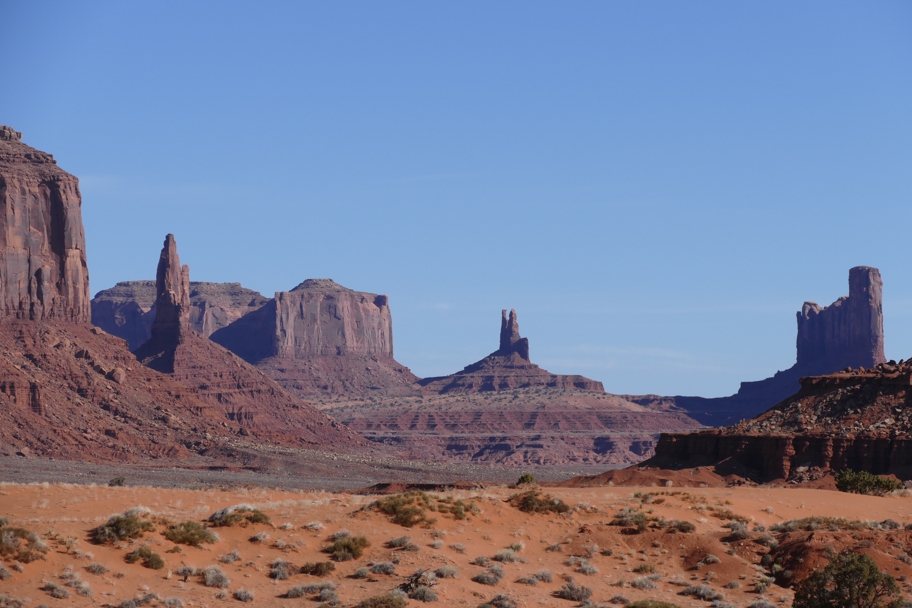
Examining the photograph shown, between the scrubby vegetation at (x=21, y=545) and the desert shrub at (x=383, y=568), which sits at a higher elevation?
the scrubby vegetation at (x=21, y=545)

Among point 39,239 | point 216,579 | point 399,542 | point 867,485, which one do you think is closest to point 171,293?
point 39,239

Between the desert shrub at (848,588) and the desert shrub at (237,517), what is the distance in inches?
572

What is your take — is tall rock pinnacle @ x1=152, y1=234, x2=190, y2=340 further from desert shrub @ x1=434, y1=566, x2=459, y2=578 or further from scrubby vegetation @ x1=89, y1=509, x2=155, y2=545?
desert shrub @ x1=434, y1=566, x2=459, y2=578

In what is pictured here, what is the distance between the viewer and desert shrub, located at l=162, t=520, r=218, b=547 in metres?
34.3

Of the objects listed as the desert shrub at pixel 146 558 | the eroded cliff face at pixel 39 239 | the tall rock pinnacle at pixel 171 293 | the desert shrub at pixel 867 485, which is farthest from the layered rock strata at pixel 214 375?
the desert shrub at pixel 146 558

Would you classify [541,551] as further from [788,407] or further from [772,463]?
[788,407]

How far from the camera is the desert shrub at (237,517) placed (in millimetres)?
36344

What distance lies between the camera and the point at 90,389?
450 feet

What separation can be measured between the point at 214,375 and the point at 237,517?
492ft

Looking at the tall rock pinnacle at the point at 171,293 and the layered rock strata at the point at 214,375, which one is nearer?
the layered rock strata at the point at 214,375

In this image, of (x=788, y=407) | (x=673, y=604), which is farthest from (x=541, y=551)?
(x=788, y=407)

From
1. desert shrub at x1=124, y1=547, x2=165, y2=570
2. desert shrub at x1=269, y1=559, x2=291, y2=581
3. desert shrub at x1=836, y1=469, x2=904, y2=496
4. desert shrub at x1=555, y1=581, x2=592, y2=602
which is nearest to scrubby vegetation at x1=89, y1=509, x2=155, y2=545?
desert shrub at x1=124, y1=547, x2=165, y2=570

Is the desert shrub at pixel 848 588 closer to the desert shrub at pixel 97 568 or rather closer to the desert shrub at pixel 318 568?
the desert shrub at pixel 318 568

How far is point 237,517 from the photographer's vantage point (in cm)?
3656
